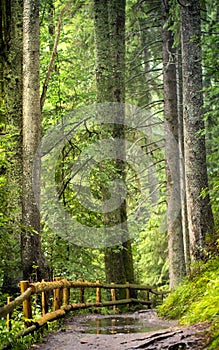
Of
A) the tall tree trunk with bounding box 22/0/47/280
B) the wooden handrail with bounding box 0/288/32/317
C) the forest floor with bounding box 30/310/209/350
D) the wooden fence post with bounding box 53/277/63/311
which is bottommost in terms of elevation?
the forest floor with bounding box 30/310/209/350

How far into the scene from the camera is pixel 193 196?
12.6 m

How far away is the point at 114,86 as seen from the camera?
17375 mm

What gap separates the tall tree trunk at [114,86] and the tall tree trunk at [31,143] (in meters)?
4.30

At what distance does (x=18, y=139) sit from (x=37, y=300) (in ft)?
11.7

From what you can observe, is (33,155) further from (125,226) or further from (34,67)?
(125,226)

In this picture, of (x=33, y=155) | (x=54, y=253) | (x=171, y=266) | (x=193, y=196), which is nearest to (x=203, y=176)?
(x=193, y=196)

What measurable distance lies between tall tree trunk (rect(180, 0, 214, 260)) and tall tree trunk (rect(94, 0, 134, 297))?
3.45m

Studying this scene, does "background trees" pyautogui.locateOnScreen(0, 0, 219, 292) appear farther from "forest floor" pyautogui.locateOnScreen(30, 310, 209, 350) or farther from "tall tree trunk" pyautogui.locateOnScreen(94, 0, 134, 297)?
"forest floor" pyautogui.locateOnScreen(30, 310, 209, 350)

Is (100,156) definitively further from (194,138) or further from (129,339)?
(129,339)

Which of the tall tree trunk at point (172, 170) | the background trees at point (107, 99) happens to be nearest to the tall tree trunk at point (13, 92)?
the background trees at point (107, 99)

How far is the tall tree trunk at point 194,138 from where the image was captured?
12.5m

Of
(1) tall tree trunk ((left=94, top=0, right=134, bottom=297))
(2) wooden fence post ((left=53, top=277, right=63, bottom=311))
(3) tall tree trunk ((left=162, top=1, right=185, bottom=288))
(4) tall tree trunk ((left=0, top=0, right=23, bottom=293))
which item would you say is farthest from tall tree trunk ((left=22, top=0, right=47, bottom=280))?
(3) tall tree trunk ((left=162, top=1, right=185, bottom=288))

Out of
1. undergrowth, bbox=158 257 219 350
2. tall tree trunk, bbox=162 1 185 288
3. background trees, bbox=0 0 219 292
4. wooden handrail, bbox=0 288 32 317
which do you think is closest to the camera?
wooden handrail, bbox=0 288 32 317

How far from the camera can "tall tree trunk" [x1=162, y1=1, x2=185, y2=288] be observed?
1875cm
